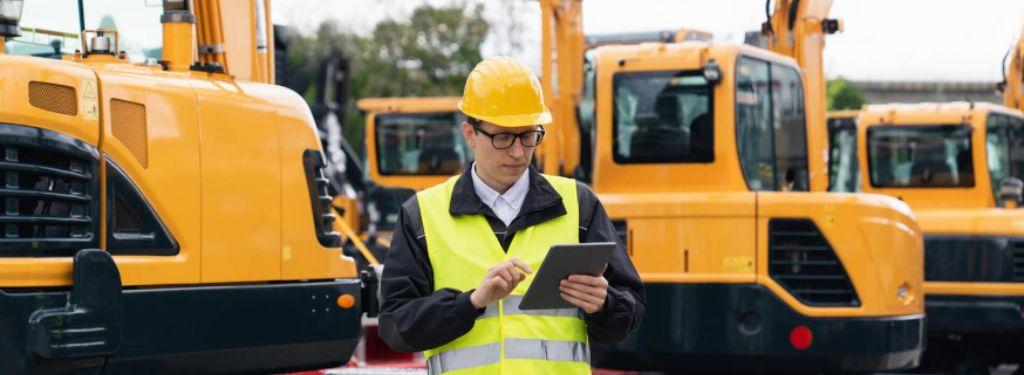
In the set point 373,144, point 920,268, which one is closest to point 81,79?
point 920,268

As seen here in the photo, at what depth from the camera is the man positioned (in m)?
4.14

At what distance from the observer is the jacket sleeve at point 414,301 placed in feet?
13.3

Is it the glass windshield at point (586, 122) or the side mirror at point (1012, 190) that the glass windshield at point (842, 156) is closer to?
the side mirror at point (1012, 190)

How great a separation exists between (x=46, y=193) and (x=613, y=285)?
263cm

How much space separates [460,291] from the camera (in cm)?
416

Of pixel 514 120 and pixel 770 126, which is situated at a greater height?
pixel 514 120

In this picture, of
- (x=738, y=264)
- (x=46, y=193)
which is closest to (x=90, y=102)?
(x=46, y=193)

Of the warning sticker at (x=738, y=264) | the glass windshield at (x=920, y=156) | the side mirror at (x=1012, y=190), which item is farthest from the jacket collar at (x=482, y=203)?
the glass windshield at (x=920, y=156)

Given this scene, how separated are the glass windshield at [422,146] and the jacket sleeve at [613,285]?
44.2ft

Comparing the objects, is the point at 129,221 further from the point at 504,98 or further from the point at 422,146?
the point at 422,146

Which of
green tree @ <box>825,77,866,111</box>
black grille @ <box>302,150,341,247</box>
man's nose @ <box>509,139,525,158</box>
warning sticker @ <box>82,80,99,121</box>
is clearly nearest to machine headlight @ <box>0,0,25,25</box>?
warning sticker @ <box>82,80,99,121</box>

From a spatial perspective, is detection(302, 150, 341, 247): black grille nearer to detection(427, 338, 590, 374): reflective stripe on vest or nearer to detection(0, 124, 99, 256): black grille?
detection(0, 124, 99, 256): black grille

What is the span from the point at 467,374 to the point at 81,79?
2618 millimetres

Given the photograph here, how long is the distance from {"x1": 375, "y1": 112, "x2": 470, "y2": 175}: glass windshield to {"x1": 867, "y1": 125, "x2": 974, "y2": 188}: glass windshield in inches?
191
